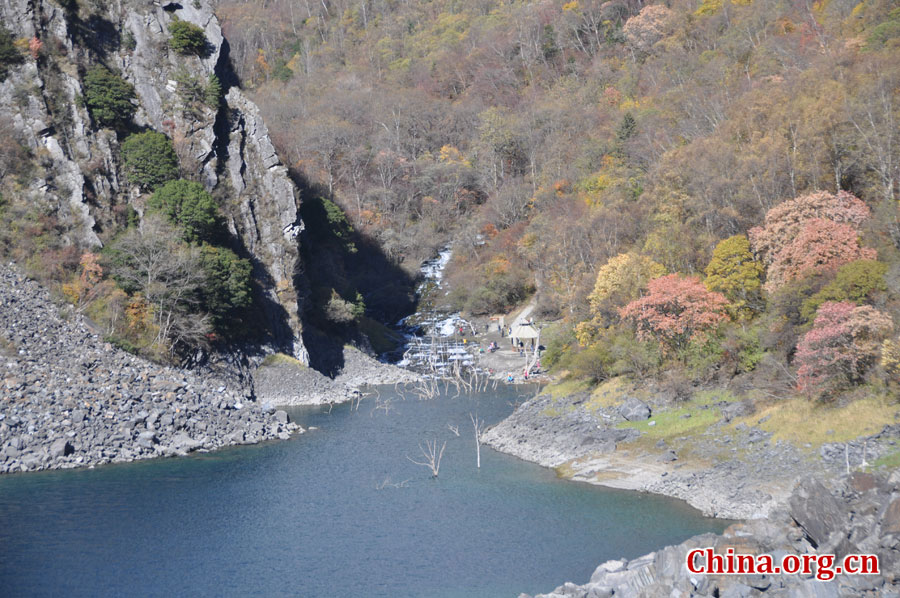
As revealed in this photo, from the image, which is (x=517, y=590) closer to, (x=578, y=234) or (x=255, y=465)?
(x=255, y=465)

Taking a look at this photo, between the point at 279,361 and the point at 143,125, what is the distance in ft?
76.6

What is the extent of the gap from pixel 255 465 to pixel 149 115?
3741 centimetres

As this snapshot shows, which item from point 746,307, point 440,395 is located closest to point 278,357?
point 440,395

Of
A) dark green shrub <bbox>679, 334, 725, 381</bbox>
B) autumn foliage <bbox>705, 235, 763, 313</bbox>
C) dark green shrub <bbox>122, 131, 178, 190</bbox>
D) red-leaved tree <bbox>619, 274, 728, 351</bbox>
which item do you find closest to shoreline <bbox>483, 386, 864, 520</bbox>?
dark green shrub <bbox>679, 334, 725, 381</bbox>

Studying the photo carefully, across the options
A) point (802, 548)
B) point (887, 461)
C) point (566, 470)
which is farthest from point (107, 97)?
point (802, 548)

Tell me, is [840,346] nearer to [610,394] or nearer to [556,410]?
[610,394]

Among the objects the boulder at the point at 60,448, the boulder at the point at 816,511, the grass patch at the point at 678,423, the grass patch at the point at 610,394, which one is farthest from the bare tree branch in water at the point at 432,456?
the boulder at the point at 816,511

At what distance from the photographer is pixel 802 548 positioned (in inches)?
712

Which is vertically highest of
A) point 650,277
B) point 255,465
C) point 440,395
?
point 650,277

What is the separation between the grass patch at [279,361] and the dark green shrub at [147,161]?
15988 mm

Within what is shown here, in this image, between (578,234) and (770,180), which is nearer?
(770,180)

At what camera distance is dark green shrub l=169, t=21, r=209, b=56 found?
6462 cm

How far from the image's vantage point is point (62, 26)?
59125 mm

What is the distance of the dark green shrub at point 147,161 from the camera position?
191ft
